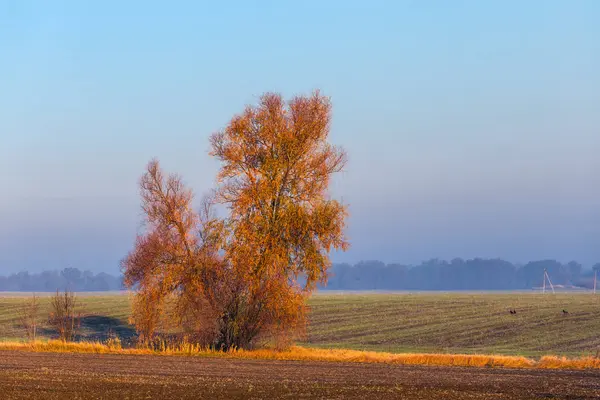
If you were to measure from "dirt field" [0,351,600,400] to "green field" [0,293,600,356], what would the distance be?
58.5ft

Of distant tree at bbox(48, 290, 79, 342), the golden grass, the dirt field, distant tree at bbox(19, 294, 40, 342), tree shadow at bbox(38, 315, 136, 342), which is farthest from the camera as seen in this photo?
tree shadow at bbox(38, 315, 136, 342)

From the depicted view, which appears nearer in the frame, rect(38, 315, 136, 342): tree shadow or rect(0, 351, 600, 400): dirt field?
rect(0, 351, 600, 400): dirt field

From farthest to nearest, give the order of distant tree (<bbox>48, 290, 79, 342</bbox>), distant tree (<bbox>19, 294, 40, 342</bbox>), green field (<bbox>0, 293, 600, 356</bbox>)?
green field (<bbox>0, 293, 600, 356</bbox>) → distant tree (<bbox>19, 294, 40, 342</bbox>) → distant tree (<bbox>48, 290, 79, 342</bbox>)

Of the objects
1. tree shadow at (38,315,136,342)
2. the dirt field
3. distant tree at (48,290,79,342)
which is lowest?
tree shadow at (38,315,136,342)

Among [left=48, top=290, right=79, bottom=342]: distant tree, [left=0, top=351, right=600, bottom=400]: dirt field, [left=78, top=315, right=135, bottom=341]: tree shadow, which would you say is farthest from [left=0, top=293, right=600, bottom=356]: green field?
[left=0, top=351, right=600, bottom=400]: dirt field

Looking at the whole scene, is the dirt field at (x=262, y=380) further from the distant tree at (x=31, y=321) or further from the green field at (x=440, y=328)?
the green field at (x=440, y=328)

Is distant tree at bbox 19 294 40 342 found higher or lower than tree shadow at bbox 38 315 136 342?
higher

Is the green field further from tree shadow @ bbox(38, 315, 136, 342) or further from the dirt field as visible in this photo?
the dirt field

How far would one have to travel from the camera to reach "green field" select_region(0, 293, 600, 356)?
56344 millimetres

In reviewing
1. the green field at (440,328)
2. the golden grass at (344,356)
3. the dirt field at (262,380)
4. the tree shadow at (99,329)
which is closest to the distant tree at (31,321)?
the green field at (440,328)

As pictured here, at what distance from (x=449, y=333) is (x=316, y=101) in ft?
88.0

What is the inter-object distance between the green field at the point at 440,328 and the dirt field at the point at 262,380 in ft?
58.5

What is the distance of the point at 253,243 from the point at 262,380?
14.6 metres

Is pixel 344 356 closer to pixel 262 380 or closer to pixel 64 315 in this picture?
pixel 262 380
